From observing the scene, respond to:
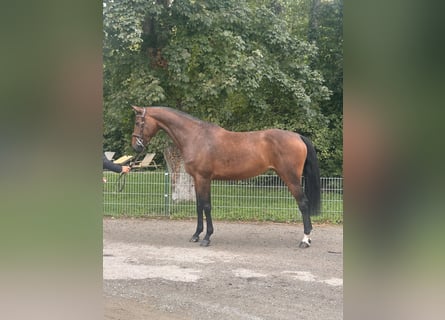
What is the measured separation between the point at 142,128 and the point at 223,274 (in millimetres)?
2556

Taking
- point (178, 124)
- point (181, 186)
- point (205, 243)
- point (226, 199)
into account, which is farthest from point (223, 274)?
point (181, 186)

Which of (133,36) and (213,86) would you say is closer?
(133,36)

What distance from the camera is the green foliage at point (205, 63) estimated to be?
780cm

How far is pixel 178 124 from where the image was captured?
6.45 meters

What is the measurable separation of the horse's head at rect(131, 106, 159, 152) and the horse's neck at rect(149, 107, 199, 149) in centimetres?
9

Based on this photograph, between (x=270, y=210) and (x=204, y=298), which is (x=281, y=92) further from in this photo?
(x=204, y=298)

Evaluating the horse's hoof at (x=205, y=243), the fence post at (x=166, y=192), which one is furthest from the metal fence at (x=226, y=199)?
the horse's hoof at (x=205, y=243)

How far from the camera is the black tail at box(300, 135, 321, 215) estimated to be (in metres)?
6.34

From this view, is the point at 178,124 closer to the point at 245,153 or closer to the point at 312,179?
the point at 245,153

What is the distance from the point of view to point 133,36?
7.26 meters

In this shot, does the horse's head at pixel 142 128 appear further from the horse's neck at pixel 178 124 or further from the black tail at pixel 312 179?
the black tail at pixel 312 179

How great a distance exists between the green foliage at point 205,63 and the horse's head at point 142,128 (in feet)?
4.69
